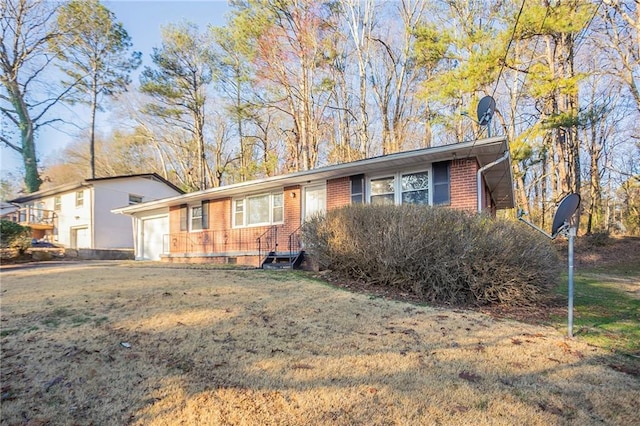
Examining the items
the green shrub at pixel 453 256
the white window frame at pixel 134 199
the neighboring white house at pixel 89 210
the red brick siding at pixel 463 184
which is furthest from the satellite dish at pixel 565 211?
the white window frame at pixel 134 199

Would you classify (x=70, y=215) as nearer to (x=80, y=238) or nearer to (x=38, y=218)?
(x=80, y=238)

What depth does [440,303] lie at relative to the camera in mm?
5613

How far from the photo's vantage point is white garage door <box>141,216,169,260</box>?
16578 mm

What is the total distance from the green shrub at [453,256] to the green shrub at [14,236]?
12482 mm

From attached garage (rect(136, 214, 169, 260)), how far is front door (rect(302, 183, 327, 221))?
27.5ft

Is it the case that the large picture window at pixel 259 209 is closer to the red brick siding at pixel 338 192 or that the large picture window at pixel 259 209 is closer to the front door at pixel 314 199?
the front door at pixel 314 199

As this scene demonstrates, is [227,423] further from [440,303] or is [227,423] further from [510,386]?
[440,303]

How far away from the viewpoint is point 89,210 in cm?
1934

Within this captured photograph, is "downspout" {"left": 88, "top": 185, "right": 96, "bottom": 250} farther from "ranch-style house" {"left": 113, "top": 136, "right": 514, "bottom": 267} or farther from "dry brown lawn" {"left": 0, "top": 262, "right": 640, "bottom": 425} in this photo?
"dry brown lawn" {"left": 0, "top": 262, "right": 640, "bottom": 425}

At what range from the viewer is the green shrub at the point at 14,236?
12.0 metres

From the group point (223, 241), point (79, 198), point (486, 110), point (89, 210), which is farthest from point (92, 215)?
point (486, 110)

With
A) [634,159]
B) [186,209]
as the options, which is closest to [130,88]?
[186,209]

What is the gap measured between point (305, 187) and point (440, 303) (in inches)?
251

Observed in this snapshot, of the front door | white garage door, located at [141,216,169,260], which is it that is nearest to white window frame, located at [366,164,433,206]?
the front door
